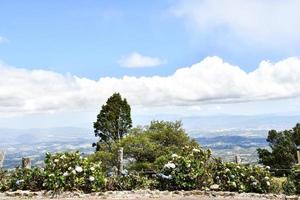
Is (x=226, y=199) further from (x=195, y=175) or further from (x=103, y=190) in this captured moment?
(x=103, y=190)

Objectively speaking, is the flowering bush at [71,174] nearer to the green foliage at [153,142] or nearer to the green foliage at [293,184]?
the green foliage at [293,184]

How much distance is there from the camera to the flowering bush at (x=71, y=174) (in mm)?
17594

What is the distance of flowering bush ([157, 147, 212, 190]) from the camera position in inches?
728

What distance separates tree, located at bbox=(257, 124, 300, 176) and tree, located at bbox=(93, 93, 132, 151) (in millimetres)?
18835

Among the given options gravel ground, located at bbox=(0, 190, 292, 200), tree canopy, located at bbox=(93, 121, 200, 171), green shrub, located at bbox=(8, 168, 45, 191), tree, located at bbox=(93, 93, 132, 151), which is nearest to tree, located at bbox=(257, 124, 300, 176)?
tree canopy, located at bbox=(93, 121, 200, 171)

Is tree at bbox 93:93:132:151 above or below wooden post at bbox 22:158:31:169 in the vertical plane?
above

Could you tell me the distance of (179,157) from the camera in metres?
18.9

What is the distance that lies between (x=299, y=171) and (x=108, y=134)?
45.8 m

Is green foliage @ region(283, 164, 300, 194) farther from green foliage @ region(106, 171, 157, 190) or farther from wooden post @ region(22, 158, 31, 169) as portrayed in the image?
wooden post @ region(22, 158, 31, 169)

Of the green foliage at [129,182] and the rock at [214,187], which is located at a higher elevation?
the green foliage at [129,182]

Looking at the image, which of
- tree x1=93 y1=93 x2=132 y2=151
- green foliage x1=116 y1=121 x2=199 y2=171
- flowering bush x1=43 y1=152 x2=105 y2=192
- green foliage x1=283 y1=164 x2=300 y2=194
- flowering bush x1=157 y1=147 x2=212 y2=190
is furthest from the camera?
tree x1=93 y1=93 x2=132 y2=151

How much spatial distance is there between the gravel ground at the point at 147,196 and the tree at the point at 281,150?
143ft

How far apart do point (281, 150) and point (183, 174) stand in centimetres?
4652

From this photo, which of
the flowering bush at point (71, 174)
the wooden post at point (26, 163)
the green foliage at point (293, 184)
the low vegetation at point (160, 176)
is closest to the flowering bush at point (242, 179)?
the low vegetation at point (160, 176)
